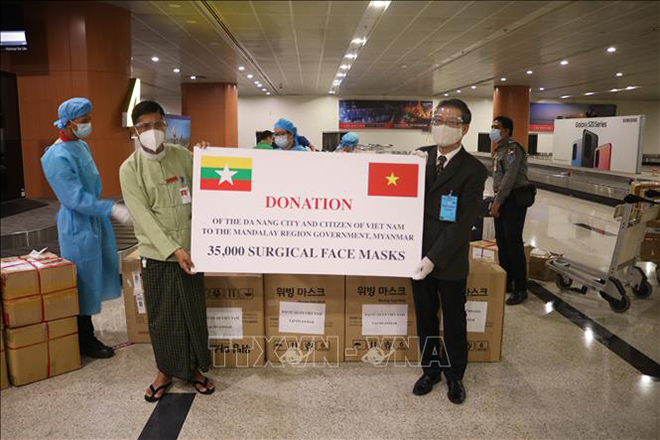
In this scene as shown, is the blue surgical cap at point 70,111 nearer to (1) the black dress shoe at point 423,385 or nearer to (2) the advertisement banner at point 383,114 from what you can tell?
(1) the black dress shoe at point 423,385

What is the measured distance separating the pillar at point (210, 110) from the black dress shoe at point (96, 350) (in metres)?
14.6

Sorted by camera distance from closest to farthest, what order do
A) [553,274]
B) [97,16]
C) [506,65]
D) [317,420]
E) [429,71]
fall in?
→ [317,420] → [553,274] → [97,16] → [506,65] → [429,71]

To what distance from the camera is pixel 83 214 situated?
296 cm

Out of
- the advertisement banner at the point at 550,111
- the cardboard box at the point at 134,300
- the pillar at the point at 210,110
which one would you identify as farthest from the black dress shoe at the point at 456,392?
the advertisement banner at the point at 550,111

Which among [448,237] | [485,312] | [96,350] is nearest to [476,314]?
[485,312]

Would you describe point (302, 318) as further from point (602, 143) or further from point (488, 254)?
point (602, 143)

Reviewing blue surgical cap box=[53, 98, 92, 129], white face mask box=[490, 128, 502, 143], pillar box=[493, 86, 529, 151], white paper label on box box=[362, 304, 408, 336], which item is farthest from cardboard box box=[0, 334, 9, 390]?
pillar box=[493, 86, 529, 151]

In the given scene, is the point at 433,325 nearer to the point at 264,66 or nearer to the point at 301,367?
the point at 301,367

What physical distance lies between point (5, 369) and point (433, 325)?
243cm

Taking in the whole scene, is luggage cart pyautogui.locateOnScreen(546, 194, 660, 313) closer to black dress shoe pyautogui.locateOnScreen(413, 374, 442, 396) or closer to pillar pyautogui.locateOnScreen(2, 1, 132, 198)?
black dress shoe pyautogui.locateOnScreen(413, 374, 442, 396)

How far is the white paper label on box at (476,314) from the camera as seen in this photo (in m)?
3.02

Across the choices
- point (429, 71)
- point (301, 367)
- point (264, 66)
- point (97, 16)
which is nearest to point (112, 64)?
point (97, 16)

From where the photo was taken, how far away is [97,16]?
254 inches

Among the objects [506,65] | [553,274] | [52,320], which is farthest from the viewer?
[506,65]
